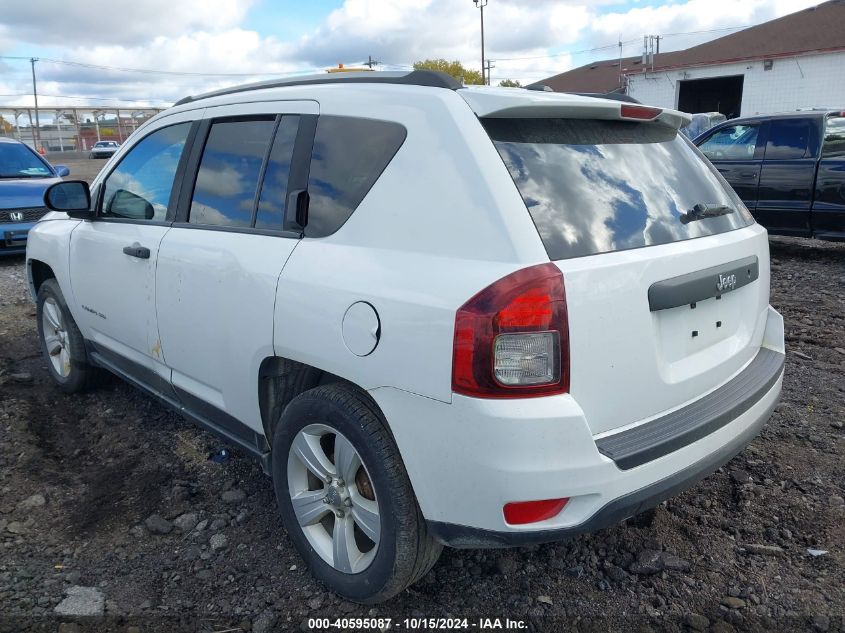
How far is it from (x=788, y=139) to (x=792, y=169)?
0.42 meters

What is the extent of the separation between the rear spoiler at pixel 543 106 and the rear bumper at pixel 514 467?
937mm

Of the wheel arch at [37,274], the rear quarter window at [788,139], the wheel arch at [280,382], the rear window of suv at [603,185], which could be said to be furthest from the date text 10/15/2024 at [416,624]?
the rear quarter window at [788,139]

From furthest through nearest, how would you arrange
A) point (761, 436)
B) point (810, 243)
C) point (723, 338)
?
point (810, 243), point (761, 436), point (723, 338)

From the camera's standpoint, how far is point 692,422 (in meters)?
2.25

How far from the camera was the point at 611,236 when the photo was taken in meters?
2.19

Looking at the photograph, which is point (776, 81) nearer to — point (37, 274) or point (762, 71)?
point (762, 71)

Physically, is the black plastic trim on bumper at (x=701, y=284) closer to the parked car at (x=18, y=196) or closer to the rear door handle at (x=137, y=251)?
the rear door handle at (x=137, y=251)

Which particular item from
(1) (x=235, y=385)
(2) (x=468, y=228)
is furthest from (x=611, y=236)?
(1) (x=235, y=385)

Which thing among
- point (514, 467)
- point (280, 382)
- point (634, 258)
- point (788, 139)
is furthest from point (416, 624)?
point (788, 139)

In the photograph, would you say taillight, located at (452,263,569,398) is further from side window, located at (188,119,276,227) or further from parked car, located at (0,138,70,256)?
parked car, located at (0,138,70,256)

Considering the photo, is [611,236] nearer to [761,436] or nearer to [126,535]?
[761,436]

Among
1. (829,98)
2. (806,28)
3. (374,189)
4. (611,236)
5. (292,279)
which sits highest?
(806,28)

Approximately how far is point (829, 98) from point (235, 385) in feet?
91.5

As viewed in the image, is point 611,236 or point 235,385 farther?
point 235,385
